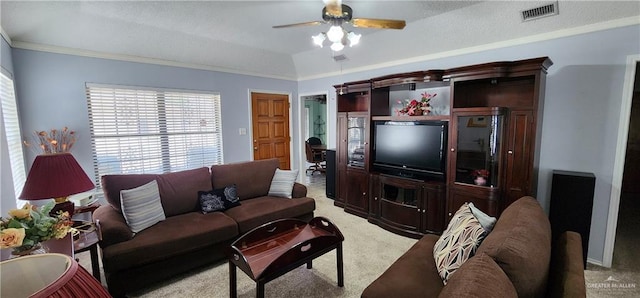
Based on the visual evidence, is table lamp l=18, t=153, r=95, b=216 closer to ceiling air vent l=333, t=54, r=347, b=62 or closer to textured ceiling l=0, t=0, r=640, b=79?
textured ceiling l=0, t=0, r=640, b=79

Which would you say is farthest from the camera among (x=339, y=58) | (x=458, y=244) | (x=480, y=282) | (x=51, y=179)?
(x=339, y=58)

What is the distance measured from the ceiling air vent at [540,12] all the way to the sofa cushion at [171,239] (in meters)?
3.61

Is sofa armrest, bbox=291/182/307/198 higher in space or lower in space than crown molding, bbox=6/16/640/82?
lower

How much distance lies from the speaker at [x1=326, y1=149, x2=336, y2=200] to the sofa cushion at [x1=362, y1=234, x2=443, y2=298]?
290 centimetres

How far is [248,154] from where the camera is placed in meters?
5.22

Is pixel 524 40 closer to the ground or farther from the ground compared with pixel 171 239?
farther from the ground

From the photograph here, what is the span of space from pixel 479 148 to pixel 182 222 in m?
3.27

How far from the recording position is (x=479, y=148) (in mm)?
3018

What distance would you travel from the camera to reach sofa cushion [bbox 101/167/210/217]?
2609 mm

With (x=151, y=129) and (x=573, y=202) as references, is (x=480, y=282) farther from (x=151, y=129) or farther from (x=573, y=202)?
(x=151, y=129)

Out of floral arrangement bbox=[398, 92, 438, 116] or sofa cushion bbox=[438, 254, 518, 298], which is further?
floral arrangement bbox=[398, 92, 438, 116]

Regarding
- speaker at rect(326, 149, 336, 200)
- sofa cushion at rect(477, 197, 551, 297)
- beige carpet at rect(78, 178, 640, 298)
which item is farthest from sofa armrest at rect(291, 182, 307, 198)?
sofa cushion at rect(477, 197, 551, 297)

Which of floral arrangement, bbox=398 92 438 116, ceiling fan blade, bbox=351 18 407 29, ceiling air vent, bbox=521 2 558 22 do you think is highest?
ceiling air vent, bbox=521 2 558 22

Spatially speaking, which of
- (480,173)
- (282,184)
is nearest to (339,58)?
(282,184)
